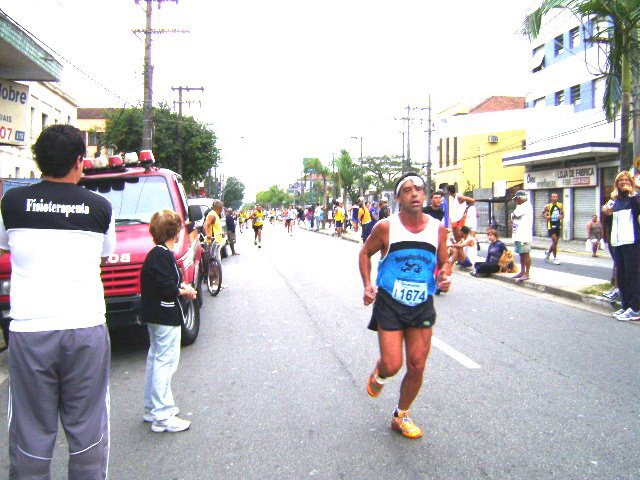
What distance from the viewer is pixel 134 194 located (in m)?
8.01

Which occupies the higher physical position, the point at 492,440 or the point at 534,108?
the point at 534,108

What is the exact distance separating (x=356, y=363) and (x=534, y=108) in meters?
37.6

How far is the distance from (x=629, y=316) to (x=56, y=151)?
828cm

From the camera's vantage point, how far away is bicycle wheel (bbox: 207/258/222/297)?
11438 mm

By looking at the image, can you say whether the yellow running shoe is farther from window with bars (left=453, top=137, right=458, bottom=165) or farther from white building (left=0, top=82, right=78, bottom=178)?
window with bars (left=453, top=137, right=458, bottom=165)

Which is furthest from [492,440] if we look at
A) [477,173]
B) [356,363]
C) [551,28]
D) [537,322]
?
[477,173]

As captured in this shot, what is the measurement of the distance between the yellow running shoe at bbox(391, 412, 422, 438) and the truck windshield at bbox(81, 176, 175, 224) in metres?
4.57

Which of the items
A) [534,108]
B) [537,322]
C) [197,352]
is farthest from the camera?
[534,108]

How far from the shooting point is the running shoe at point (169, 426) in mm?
4520

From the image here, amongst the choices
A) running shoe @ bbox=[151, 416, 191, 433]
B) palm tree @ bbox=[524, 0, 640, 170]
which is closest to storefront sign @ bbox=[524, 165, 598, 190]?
palm tree @ bbox=[524, 0, 640, 170]

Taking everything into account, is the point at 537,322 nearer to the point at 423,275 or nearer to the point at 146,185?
the point at 423,275

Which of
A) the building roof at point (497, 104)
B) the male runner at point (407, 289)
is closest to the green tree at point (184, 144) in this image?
the male runner at point (407, 289)

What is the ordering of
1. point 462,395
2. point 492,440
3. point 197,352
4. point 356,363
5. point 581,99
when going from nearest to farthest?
point 492,440
point 462,395
point 356,363
point 197,352
point 581,99

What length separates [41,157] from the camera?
2.84m
